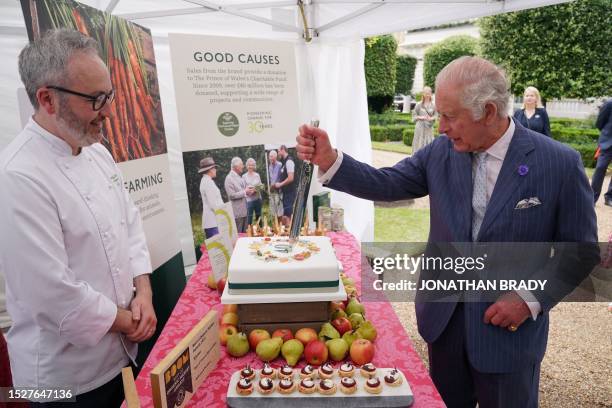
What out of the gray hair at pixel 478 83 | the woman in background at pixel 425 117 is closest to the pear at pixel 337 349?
the gray hair at pixel 478 83

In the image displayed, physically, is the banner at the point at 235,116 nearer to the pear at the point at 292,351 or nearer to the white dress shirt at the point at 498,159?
the pear at the point at 292,351

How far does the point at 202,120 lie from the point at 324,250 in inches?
72.0

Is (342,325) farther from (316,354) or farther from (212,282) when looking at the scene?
(212,282)

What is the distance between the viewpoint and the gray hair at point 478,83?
1550 millimetres

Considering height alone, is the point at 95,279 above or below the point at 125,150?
below

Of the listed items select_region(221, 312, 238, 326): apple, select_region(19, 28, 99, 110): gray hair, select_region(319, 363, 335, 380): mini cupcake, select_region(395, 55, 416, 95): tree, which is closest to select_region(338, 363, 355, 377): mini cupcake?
select_region(319, 363, 335, 380): mini cupcake

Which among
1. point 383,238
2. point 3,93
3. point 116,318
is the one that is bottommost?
point 383,238

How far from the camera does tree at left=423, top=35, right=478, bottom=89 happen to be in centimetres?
2027

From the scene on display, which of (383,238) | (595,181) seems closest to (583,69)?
(595,181)

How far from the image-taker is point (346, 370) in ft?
4.38

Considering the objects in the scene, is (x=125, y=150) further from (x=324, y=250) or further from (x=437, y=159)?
(x=437, y=159)

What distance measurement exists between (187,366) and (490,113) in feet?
4.62

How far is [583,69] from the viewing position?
12844mm

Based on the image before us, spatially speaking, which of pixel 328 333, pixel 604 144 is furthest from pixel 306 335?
pixel 604 144
